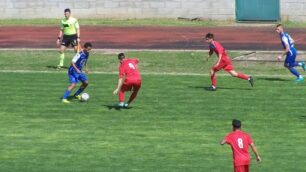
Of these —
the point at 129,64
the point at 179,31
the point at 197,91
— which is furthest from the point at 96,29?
the point at 129,64

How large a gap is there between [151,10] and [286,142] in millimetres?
23631

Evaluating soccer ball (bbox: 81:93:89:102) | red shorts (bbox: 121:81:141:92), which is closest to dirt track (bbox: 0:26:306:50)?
soccer ball (bbox: 81:93:89:102)

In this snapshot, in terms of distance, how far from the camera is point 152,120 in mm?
23625

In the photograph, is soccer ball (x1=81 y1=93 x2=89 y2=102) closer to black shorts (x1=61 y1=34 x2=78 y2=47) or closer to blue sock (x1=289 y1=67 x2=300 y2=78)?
black shorts (x1=61 y1=34 x2=78 y2=47)

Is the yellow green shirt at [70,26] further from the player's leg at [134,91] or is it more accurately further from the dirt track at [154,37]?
the player's leg at [134,91]

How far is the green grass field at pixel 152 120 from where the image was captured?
1984 centimetres

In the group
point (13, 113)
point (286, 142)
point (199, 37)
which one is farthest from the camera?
point (199, 37)

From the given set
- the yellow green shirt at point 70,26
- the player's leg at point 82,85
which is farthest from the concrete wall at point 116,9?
the player's leg at point 82,85

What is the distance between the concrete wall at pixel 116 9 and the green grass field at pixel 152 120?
1203 cm

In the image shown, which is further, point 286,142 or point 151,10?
point 151,10

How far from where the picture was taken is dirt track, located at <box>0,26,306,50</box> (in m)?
36.0

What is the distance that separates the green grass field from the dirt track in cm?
406

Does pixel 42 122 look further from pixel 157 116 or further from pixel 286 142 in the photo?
pixel 286 142

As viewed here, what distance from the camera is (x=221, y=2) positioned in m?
43.8
